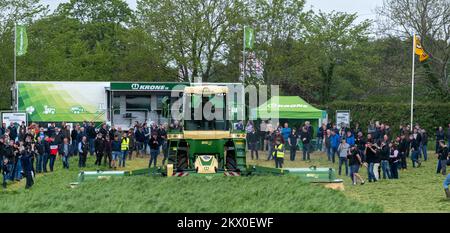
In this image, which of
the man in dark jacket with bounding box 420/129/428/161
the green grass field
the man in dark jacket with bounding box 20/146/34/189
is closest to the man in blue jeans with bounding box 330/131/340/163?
the man in dark jacket with bounding box 420/129/428/161

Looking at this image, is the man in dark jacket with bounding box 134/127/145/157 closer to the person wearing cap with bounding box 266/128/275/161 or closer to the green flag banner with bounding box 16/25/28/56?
the person wearing cap with bounding box 266/128/275/161

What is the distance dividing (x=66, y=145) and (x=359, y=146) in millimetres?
11572

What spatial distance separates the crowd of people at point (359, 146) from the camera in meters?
26.3

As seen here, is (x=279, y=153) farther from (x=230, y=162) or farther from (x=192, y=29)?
(x=192, y=29)

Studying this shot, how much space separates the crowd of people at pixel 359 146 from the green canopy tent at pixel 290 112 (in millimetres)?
1113

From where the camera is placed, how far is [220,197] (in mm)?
16922

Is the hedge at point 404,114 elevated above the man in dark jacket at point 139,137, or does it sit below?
above

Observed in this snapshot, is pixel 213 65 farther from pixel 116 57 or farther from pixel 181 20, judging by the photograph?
pixel 116 57

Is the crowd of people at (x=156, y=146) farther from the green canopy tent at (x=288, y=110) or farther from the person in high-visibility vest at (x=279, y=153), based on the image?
the green canopy tent at (x=288, y=110)

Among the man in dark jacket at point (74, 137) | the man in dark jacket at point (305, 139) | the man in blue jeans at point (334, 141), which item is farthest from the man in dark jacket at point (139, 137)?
the man in blue jeans at point (334, 141)

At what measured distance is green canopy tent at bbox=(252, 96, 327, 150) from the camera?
40.1 meters

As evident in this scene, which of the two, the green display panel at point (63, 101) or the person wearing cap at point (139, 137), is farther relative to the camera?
the green display panel at point (63, 101)

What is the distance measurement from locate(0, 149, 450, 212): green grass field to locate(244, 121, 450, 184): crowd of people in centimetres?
201

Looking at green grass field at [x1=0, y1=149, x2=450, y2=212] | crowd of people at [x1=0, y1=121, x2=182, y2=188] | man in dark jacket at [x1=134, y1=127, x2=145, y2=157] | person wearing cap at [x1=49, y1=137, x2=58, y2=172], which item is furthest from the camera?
man in dark jacket at [x1=134, y1=127, x2=145, y2=157]
